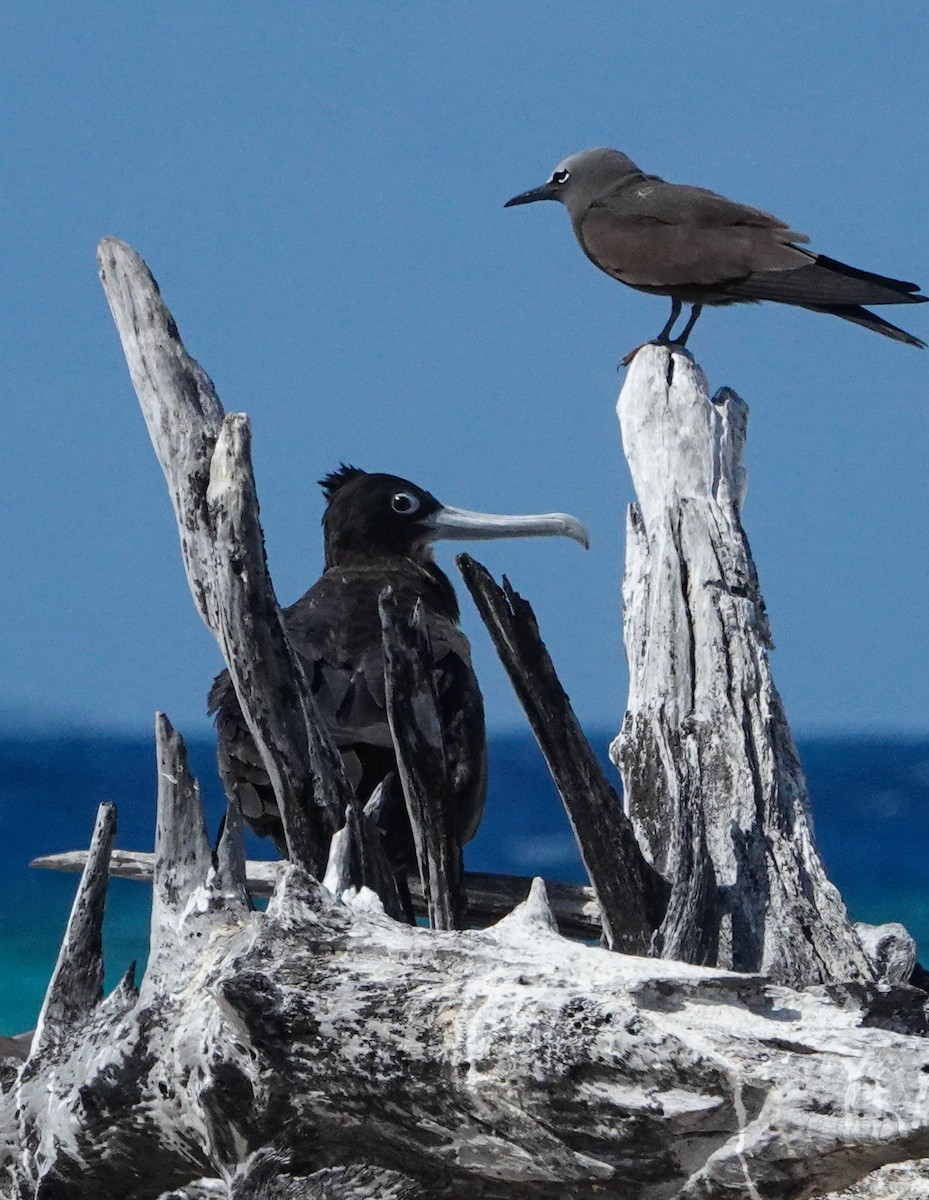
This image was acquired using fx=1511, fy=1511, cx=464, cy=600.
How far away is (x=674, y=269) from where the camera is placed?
4.68 metres

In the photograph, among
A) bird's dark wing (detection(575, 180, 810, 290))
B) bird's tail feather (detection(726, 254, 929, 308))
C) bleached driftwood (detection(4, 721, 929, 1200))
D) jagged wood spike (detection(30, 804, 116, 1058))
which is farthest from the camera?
bird's dark wing (detection(575, 180, 810, 290))

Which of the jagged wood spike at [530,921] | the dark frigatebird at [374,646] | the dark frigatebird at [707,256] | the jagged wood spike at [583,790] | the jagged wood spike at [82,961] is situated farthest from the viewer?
the dark frigatebird at [707,256]

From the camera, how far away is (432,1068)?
220 centimetres

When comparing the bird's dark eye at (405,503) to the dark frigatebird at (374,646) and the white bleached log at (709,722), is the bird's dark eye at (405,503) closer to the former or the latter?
the dark frigatebird at (374,646)

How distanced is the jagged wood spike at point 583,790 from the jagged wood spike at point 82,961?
87cm

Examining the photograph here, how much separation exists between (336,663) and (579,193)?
214 cm

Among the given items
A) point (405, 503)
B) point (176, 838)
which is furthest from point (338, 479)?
point (176, 838)

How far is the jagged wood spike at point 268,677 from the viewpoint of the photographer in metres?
3.32

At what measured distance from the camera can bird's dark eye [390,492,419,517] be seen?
4832 mm

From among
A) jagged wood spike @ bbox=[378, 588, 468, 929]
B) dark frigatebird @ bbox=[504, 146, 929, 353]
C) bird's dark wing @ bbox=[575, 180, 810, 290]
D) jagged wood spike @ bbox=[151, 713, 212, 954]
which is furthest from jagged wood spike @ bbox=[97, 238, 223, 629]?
bird's dark wing @ bbox=[575, 180, 810, 290]

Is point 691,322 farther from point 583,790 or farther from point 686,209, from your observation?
point 583,790

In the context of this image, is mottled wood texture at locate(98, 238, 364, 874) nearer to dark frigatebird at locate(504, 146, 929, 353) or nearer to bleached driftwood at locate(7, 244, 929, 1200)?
bleached driftwood at locate(7, 244, 929, 1200)

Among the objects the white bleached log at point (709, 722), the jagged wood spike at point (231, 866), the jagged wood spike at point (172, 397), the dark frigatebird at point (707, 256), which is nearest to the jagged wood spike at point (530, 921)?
the jagged wood spike at point (231, 866)

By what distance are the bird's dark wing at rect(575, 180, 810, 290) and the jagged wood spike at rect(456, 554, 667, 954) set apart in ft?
6.36
